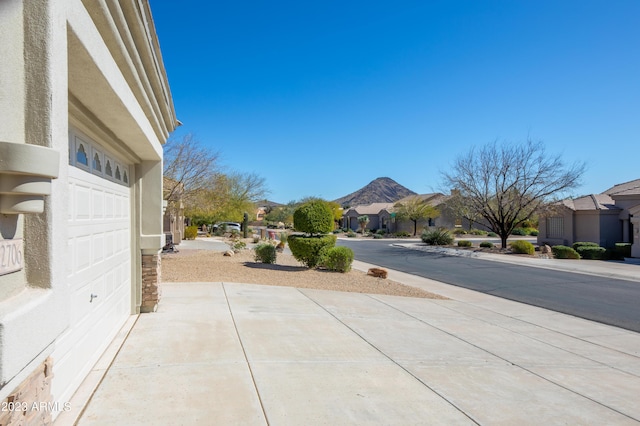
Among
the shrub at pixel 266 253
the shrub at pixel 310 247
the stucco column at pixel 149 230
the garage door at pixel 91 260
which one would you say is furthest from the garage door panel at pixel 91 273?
the shrub at pixel 266 253

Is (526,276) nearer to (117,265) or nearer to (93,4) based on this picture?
(117,265)

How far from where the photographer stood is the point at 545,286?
14.7 meters

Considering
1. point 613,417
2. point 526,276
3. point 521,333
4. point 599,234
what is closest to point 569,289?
point 526,276

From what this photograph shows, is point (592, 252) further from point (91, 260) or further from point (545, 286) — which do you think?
point (91, 260)

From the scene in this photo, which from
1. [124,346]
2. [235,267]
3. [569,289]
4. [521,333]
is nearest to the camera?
[124,346]

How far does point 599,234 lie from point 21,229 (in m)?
34.3

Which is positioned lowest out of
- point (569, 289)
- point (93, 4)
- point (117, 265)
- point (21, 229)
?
point (569, 289)

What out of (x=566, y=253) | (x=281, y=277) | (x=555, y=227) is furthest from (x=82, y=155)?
(x=555, y=227)

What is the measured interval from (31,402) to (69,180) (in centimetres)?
244

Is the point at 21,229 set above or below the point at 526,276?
above

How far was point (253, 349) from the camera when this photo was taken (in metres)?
5.86

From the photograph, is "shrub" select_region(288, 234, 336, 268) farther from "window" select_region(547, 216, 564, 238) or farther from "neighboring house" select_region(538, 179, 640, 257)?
"window" select_region(547, 216, 564, 238)

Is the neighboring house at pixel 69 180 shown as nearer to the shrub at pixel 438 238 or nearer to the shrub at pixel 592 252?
the shrub at pixel 592 252

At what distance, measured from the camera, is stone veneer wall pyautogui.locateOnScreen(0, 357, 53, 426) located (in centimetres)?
224
